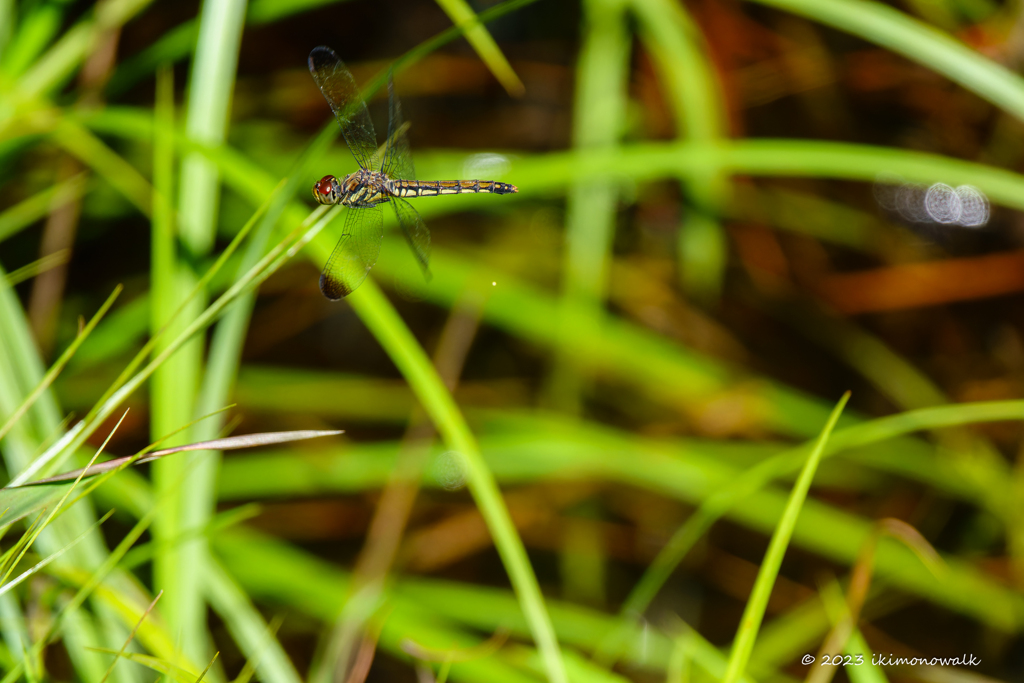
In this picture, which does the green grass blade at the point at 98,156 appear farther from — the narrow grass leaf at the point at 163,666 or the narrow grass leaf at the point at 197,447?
the narrow grass leaf at the point at 163,666

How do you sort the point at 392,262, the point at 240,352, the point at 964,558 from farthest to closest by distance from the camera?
A: the point at 240,352 → the point at 964,558 → the point at 392,262

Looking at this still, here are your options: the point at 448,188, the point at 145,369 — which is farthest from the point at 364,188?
the point at 145,369

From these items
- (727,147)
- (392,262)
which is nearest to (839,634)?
(727,147)

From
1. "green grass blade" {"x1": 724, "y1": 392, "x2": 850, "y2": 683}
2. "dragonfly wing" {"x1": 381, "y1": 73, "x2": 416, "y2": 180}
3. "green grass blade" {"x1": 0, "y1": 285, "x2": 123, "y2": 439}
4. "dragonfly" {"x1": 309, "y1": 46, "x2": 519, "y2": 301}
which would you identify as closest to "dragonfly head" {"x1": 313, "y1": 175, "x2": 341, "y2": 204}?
"dragonfly" {"x1": 309, "y1": 46, "x2": 519, "y2": 301}

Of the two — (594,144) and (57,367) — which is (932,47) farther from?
(57,367)

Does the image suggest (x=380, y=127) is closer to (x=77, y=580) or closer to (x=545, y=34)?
(x=545, y=34)
